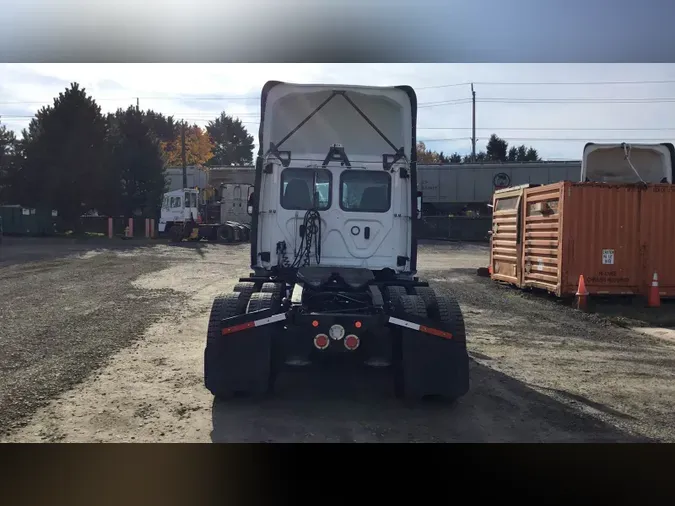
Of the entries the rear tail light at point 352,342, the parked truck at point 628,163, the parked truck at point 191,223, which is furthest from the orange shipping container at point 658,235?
the parked truck at point 191,223

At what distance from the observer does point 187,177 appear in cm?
4875

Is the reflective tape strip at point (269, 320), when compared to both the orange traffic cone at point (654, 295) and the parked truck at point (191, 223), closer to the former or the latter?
the orange traffic cone at point (654, 295)

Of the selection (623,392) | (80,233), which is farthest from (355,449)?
(80,233)

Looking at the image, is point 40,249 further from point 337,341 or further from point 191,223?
point 337,341

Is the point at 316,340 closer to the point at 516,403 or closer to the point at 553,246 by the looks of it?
the point at 516,403

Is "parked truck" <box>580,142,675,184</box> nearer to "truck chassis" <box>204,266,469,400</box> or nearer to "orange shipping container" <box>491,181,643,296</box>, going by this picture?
"orange shipping container" <box>491,181,643,296</box>

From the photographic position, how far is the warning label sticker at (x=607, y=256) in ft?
44.9

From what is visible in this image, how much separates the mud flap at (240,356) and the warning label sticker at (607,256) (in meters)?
9.66

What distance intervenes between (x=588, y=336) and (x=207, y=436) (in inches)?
291

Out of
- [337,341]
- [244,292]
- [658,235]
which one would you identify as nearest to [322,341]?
[337,341]

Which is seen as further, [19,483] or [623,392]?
[623,392]

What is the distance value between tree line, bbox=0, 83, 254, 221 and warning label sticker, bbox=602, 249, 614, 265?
3617 cm

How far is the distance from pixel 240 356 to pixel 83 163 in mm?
39546

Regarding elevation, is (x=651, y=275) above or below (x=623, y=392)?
above
